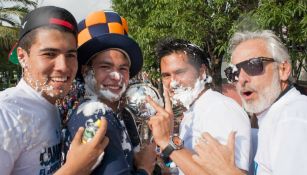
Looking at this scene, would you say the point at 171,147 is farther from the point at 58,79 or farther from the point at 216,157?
the point at 58,79

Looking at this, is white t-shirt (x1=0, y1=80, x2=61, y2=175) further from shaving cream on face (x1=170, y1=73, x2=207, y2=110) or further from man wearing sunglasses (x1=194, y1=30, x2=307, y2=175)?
shaving cream on face (x1=170, y1=73, x2=207, y2=110)

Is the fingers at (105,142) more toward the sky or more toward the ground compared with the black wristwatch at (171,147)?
more toward the sky

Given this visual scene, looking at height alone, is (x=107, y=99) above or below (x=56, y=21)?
below

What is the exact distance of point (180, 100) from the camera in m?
3.25

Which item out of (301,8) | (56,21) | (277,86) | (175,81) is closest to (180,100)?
(175,81)

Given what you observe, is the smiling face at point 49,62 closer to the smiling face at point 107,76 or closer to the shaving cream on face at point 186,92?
the smiling face at point 107,76

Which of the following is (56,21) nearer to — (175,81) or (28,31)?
(28,31)

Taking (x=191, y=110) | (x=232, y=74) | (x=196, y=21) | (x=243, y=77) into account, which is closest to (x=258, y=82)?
(x=243, y=77)

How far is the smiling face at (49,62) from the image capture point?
2133 millimetres

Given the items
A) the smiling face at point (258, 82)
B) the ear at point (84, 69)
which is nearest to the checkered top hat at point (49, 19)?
the ear at point (84, 69)

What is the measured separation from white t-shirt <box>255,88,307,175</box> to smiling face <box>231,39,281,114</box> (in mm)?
275

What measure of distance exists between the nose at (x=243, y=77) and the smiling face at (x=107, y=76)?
864mm

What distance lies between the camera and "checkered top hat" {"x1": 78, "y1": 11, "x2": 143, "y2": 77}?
2383 mm

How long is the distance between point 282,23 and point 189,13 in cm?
278
